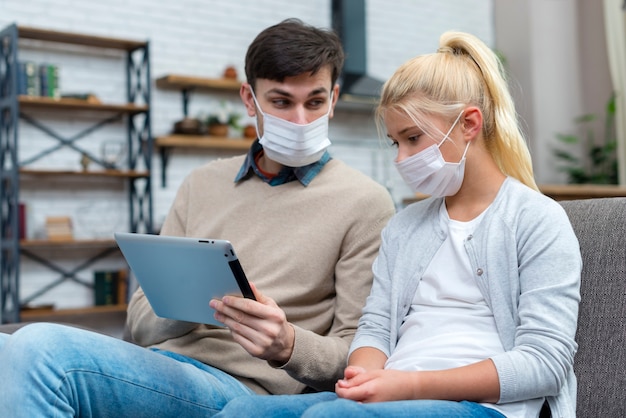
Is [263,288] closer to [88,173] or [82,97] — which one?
[88,173]

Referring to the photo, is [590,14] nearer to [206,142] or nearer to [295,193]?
[206,142]

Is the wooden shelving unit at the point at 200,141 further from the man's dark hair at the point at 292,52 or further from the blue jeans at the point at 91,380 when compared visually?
the blue jeans at the point at 91,380

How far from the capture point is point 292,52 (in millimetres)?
1599

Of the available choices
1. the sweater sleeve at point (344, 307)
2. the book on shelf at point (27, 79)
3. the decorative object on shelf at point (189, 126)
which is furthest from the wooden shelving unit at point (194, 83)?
the sweater sleeve at point (344, 307)

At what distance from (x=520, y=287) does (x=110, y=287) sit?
3.51 meters

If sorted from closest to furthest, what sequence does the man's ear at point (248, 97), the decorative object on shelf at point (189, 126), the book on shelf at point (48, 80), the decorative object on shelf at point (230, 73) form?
the man's ear at point (248, 97) → the book on shelf at point (48, 80) → the decorative object on shelf at point (189, 126) → the decorative object on shelf at point (230, 73)

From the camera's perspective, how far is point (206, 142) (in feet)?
15.0

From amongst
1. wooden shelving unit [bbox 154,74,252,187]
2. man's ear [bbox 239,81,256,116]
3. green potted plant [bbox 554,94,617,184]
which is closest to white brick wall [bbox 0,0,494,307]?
wooden shelving unit [bbox 154,74,252,187]

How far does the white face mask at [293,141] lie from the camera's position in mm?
1637

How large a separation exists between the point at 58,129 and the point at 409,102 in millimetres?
3509

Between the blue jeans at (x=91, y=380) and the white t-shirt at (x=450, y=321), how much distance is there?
14.0 inches

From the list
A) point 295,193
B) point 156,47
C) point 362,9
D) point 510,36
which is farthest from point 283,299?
point 510,36

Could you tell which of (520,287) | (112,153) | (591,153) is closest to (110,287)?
(112,153)

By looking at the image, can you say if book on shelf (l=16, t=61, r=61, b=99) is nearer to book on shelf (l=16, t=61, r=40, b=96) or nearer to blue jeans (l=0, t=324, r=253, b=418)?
book on shelf (l=16, t=61, r=40, b=96)
